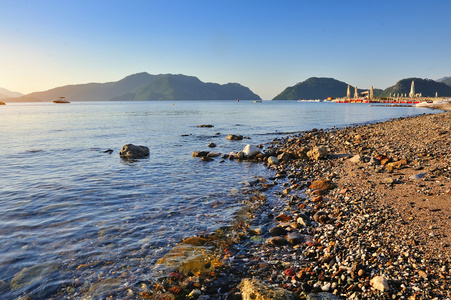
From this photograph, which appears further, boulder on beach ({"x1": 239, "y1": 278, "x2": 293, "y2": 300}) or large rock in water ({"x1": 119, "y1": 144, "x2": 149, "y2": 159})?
large rock in water ({"x1": 119, "y1": 144, "x2": 149, "y2": 159})

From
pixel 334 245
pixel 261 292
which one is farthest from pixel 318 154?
pixel 261 292

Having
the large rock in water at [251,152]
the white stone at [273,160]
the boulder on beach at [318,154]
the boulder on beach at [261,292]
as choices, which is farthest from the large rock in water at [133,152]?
the boulder on beach at [261,292]

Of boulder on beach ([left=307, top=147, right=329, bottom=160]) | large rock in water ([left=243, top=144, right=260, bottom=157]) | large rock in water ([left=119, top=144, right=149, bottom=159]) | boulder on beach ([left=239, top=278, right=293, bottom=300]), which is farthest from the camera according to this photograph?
large rock in water ([left=119, top=144, right=149, bottom=159])

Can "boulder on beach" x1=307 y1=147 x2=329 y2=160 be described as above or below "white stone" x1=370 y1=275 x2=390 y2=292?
above

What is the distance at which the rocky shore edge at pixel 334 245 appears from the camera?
5.43 meters

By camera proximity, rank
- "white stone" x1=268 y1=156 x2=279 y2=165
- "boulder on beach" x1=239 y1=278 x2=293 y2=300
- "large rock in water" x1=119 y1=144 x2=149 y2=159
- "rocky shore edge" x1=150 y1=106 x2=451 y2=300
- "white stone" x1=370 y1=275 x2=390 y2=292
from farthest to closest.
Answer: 1. "large rock in water" x1=119 y1=144 x2=149 y2=159
2. "white stone" x1=268 y1=156 x2=279 y2=165
3. "rocky shore edge" x1=150 y1=106 x2=451 y2=300
4. "boulder on beach" x1=239 y1=278 x2=293 y2=300
5. "white stone" x1=370 y1=275 x2=390 y2=292

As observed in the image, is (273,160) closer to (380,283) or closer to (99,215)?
(99,215)

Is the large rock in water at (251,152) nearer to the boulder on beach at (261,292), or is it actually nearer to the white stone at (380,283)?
the boulder on beach at (261,292)

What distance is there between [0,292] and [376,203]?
11.8 metres

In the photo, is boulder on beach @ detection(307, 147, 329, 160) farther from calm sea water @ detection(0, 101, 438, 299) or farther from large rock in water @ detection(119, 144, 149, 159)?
large rock in water @ detection(119, 144, 149, 159)

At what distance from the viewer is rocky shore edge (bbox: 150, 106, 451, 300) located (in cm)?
543

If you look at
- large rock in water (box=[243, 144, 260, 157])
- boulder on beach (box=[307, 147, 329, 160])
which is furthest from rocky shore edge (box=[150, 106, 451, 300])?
large rock in water (box=[243, 144, 260, 157])

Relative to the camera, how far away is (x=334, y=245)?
278 inches

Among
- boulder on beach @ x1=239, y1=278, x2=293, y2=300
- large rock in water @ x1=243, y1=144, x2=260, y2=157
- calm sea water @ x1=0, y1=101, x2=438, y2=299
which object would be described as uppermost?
large rock in water @ x1=243, y1=144, x2=260, y2=157
